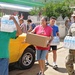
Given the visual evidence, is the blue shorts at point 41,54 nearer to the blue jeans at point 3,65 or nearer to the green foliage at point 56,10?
the blue jeans at point 3,65

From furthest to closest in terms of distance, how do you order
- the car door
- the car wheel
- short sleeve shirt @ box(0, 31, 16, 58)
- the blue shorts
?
the car wheel → the car door → the blue shorts → short sleeve shirt @ box(0, 31, 16, 58)

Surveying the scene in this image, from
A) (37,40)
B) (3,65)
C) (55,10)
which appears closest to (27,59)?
(37,40)

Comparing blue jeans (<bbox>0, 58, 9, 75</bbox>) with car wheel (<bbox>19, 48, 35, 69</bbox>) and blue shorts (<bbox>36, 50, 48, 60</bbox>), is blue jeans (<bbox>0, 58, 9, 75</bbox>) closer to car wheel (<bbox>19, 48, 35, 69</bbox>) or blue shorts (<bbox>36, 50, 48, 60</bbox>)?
blue shorts (<bbox>36, 50, 48, 60</bbox>)

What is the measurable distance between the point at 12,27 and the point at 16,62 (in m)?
3.37

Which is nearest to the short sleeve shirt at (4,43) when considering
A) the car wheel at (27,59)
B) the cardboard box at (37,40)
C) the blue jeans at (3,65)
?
the blue jeans at (3,65)

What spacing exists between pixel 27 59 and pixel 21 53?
416 millimetres

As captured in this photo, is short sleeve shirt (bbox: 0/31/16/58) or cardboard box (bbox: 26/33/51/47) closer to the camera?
short sleeve shirt (bbox: 0/31/16/58)

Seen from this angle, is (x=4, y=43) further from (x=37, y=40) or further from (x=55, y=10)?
(x=55, y=10)

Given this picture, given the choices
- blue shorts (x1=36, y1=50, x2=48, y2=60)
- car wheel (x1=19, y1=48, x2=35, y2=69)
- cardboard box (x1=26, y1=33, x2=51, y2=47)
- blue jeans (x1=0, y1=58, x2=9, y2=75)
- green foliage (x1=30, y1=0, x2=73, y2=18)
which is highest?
green foliage (x1=30, y1=0, x2=73, y2=18)

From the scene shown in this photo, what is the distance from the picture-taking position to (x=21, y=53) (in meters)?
7.09

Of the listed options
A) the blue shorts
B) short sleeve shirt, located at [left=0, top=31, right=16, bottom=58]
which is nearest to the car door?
the blue shorts

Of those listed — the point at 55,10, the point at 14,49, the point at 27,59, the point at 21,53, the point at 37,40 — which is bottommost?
the point at 27,59

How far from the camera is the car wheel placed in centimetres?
726

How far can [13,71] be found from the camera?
7289 mm
